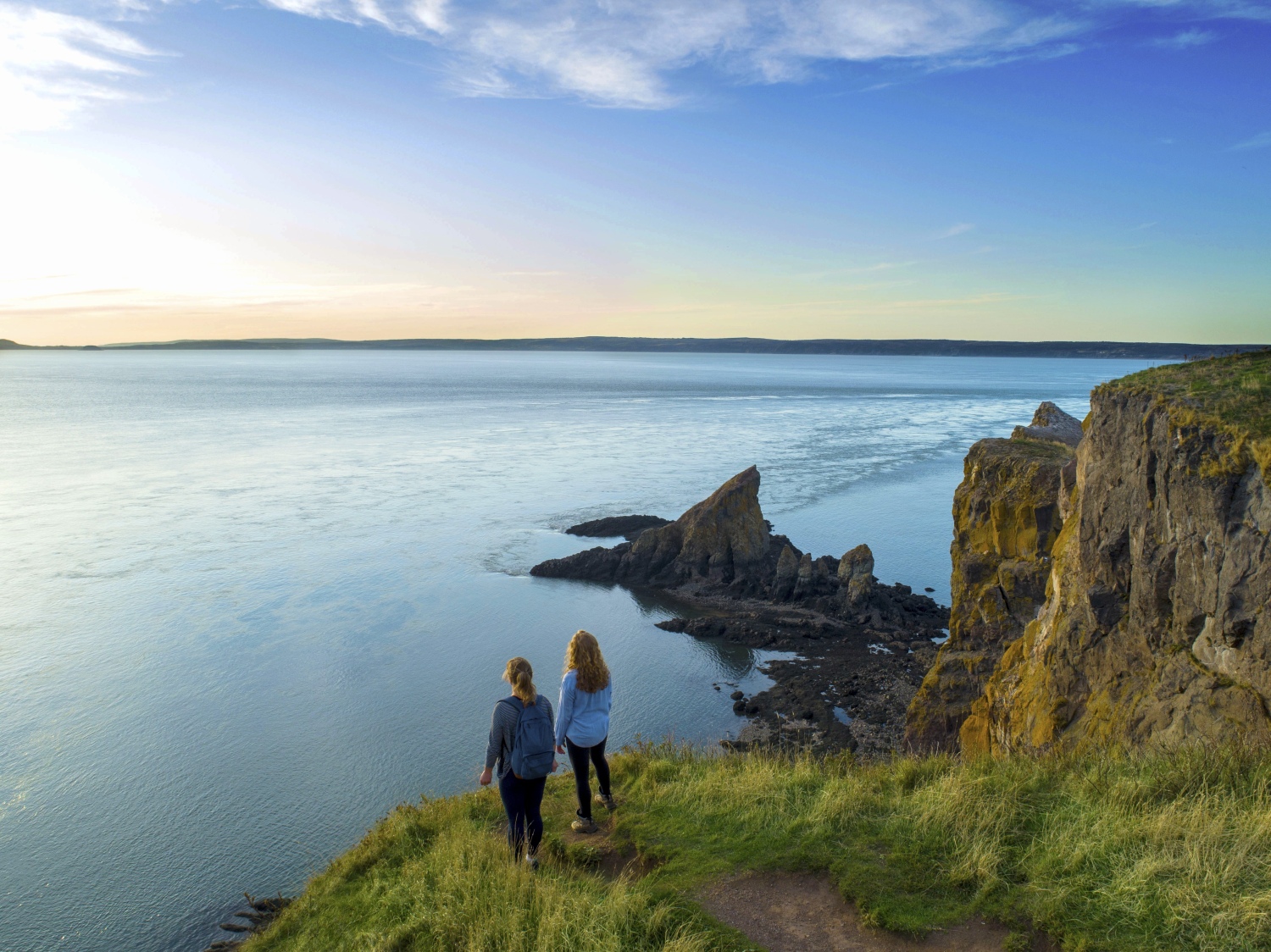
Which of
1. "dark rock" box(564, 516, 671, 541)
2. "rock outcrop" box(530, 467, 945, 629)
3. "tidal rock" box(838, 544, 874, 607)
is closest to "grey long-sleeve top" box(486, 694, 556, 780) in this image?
"tidal rock" box(838, 544, 874, 607)

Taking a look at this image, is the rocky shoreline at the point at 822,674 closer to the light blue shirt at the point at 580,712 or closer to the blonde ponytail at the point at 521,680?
the light blue shirt at the point at 580,712

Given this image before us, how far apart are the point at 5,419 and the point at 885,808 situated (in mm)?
104243

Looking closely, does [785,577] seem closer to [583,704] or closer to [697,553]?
[697,553]

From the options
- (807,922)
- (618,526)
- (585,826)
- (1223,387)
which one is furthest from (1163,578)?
(618,526)

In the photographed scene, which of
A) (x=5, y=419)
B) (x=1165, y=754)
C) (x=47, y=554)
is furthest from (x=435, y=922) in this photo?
(x=5, y=419)

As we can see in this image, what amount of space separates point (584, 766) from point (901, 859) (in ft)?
10.1

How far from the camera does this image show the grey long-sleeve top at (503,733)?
709 cm

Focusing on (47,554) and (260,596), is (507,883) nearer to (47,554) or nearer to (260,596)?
(260,596)

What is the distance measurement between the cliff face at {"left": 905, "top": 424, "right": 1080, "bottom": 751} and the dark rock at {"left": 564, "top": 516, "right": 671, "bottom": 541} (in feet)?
69.1

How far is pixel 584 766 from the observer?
8.14 meters

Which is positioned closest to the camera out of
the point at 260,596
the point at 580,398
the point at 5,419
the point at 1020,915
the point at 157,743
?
the point at 1020,915

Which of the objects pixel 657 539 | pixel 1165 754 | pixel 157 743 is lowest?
pixel 157 743

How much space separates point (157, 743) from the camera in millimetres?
17656

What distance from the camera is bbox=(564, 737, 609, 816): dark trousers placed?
8055 mm
